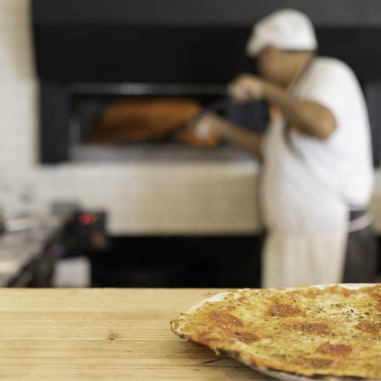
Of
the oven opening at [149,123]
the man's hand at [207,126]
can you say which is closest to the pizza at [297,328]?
the man's hand at [207,126]

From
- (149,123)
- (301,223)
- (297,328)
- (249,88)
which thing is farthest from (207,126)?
(297,328)

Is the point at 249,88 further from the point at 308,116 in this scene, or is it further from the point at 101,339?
the point at 101,339

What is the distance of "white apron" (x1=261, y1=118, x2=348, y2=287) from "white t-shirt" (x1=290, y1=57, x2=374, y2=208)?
4cm

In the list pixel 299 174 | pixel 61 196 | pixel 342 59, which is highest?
pixel 342 59

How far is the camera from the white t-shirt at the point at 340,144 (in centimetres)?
255

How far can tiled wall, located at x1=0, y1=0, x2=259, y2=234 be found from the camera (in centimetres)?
345

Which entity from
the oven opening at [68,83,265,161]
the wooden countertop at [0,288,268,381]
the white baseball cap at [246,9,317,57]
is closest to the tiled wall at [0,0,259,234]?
the oven opening at [68,83,265,161]

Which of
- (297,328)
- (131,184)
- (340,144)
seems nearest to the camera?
(297,328)

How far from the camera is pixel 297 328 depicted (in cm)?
106

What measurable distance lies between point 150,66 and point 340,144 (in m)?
1.19

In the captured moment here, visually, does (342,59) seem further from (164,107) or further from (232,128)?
(164,107)

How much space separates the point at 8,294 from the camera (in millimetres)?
1324

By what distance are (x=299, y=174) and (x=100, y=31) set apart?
1258mm

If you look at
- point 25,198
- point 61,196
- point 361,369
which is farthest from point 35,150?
point 361,369
